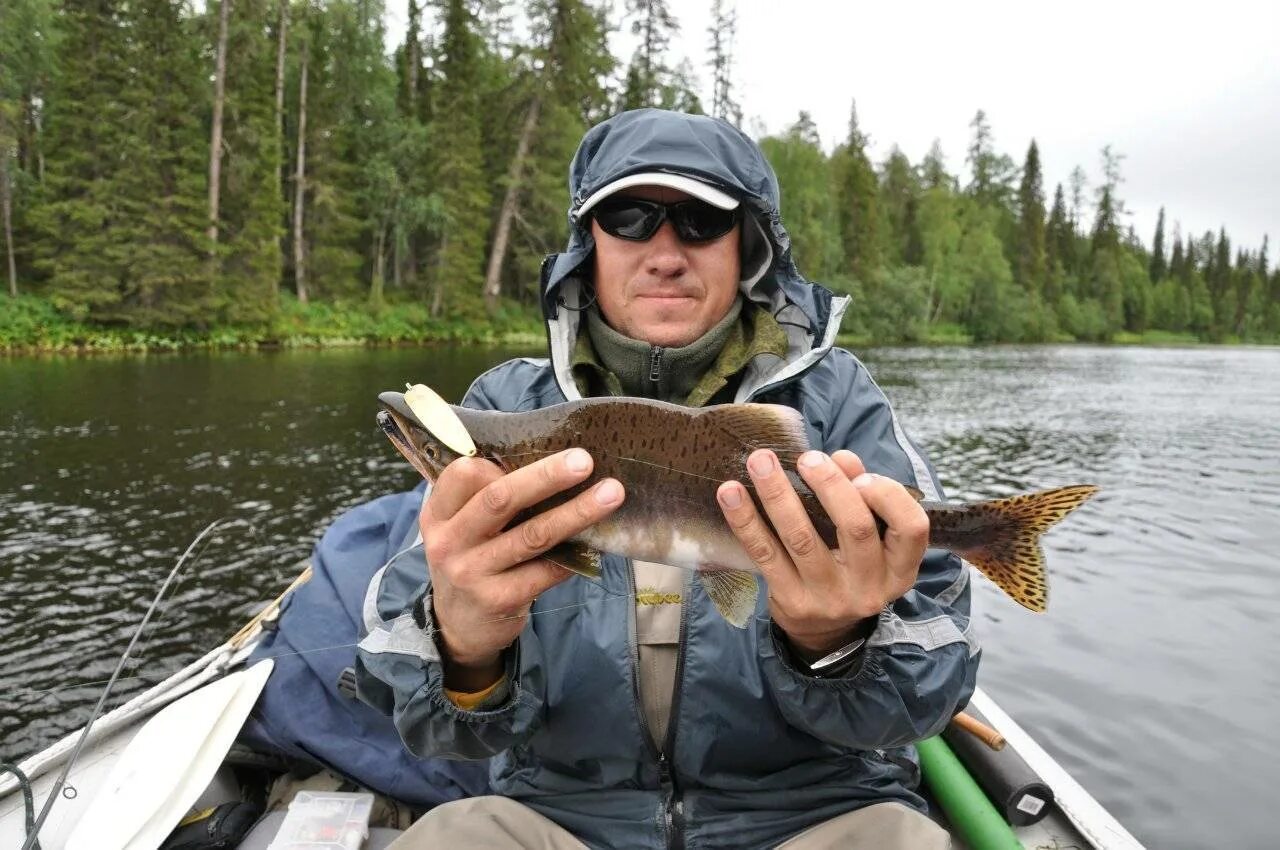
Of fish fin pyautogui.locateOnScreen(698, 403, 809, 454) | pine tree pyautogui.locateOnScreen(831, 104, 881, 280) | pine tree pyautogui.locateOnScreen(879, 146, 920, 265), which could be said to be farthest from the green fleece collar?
pine tree pyautogui.locateOnScreen(879, 146, 920, 265)

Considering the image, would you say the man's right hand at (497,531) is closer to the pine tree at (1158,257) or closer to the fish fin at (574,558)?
the fish fin at (574,558)

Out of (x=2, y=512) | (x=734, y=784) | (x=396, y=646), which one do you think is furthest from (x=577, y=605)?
(x=2, y=512)

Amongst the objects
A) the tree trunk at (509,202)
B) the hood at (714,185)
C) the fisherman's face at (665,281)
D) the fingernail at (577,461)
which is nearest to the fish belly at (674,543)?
the fingernail at (577,461)

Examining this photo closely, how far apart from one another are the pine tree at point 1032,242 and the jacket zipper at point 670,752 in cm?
8291

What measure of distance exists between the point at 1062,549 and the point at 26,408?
20073 mm

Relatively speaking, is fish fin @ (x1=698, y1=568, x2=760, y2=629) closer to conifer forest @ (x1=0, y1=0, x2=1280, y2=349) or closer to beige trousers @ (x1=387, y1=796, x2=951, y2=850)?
beige trousers @ (x1=387, y1=796, x2=951, y2=850)

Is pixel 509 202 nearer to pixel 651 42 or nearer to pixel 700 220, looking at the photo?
pixel 651 42

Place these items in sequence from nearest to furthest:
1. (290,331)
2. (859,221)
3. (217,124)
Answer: (217,124) → (290,331) → (859,221)

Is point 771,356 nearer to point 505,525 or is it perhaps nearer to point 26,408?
point 505,525

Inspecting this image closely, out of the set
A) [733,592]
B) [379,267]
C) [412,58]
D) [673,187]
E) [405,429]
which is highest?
[412,58]

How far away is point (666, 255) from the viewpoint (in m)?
3.09

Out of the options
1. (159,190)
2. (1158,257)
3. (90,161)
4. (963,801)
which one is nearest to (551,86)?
(159,190)

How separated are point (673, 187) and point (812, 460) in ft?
4.65

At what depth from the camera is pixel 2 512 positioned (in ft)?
35.8
